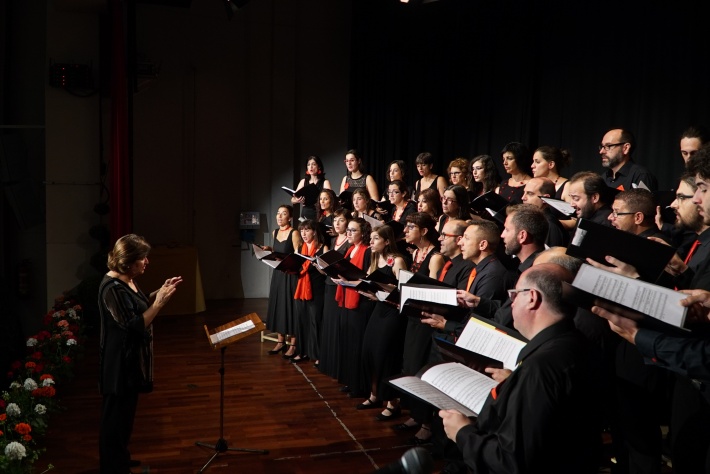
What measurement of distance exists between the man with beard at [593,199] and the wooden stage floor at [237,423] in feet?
6.04

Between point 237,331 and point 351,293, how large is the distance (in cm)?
151

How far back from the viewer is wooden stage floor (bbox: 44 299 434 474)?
4.10 metres

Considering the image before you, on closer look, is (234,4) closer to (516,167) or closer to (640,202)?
(516,167)

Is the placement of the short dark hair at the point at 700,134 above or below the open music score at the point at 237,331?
above

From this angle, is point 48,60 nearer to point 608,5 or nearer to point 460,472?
point 608,5

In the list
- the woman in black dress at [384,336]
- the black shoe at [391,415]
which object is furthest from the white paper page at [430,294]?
the black shoe at [391,415]

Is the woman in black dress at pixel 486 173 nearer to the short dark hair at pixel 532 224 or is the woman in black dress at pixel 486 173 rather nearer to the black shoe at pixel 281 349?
the short dark hair at pixel 532 224

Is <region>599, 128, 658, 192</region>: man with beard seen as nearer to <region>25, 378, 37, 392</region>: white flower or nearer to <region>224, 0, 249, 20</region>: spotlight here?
<region>224, 0, 249, 20</region>: spotlight

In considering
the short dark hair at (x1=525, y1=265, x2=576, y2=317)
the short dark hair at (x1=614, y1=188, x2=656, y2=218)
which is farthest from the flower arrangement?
the short dark hair at (x1=614, y1=188, x2=656, y2=218)

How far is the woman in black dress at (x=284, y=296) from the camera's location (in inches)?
263

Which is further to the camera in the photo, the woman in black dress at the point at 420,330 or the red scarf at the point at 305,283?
the red scarf at the point at 305,283

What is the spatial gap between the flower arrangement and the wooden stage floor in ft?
0.67

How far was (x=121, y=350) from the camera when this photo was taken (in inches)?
142

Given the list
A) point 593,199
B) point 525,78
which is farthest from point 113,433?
point 525,78
